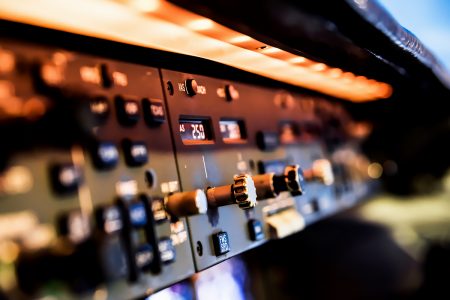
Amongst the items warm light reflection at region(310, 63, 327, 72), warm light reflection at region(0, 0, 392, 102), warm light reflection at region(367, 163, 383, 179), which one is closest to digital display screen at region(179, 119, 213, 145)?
warm light reflection at region(0, 0, 392, 102)

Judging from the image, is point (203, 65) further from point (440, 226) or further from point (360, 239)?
point (440, 226)

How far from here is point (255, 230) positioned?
2.85ft

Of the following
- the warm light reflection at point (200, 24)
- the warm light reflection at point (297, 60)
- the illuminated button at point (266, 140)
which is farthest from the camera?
the illuminated button at point (266, 140)

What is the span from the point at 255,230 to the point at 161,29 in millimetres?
415

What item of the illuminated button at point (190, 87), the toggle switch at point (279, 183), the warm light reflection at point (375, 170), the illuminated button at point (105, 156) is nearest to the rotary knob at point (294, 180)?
the toggle switch at point (279, 183)

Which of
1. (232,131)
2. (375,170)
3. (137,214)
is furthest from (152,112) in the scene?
(375,170)

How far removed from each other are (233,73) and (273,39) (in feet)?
0.99

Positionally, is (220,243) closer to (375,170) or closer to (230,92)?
(230,92)

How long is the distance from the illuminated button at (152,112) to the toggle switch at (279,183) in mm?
211

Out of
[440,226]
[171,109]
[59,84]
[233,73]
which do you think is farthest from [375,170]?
[59,84]

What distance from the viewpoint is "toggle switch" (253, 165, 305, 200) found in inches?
31.7

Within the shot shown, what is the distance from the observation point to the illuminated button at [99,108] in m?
0.60

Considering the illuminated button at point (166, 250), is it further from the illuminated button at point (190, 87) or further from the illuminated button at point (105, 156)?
the illuminated button at point (190, 87)

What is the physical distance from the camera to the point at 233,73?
93 centimetres
